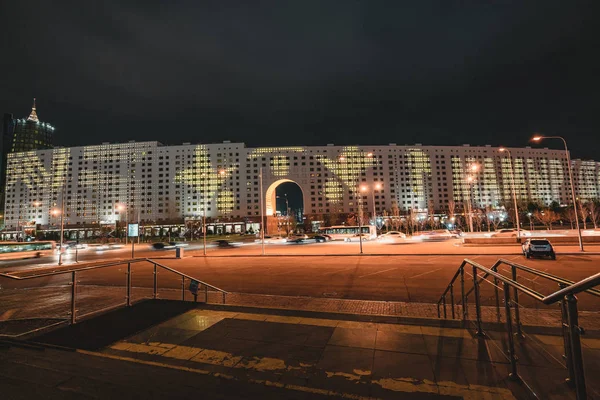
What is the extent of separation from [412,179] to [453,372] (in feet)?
471

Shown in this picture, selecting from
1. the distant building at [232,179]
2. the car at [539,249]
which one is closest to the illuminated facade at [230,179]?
the distant building at [232,179]

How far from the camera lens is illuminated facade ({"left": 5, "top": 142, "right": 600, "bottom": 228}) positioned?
12862 centimetres

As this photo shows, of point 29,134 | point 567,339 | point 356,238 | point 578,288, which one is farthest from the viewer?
point 29,134

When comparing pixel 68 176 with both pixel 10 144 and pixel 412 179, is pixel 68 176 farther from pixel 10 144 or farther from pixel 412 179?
pixel 412 179

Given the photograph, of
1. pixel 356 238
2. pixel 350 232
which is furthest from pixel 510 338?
pixel 350 232

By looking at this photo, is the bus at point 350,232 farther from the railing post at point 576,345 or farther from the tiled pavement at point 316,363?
the railing post at point 576,345

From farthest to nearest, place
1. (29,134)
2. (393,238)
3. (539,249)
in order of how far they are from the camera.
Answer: (29,134), (393,238), (539,249)

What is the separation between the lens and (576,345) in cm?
296

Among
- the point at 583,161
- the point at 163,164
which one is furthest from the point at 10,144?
the point at 583,161

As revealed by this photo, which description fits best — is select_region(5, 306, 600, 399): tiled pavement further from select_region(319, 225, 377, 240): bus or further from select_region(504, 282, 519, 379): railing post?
select_region(319, 225, 377, 240): bus

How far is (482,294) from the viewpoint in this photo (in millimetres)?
9719

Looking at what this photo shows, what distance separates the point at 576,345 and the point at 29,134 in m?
230

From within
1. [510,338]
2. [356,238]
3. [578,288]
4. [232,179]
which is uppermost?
[232,179]

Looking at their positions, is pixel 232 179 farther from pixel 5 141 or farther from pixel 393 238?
pixel 5 141
